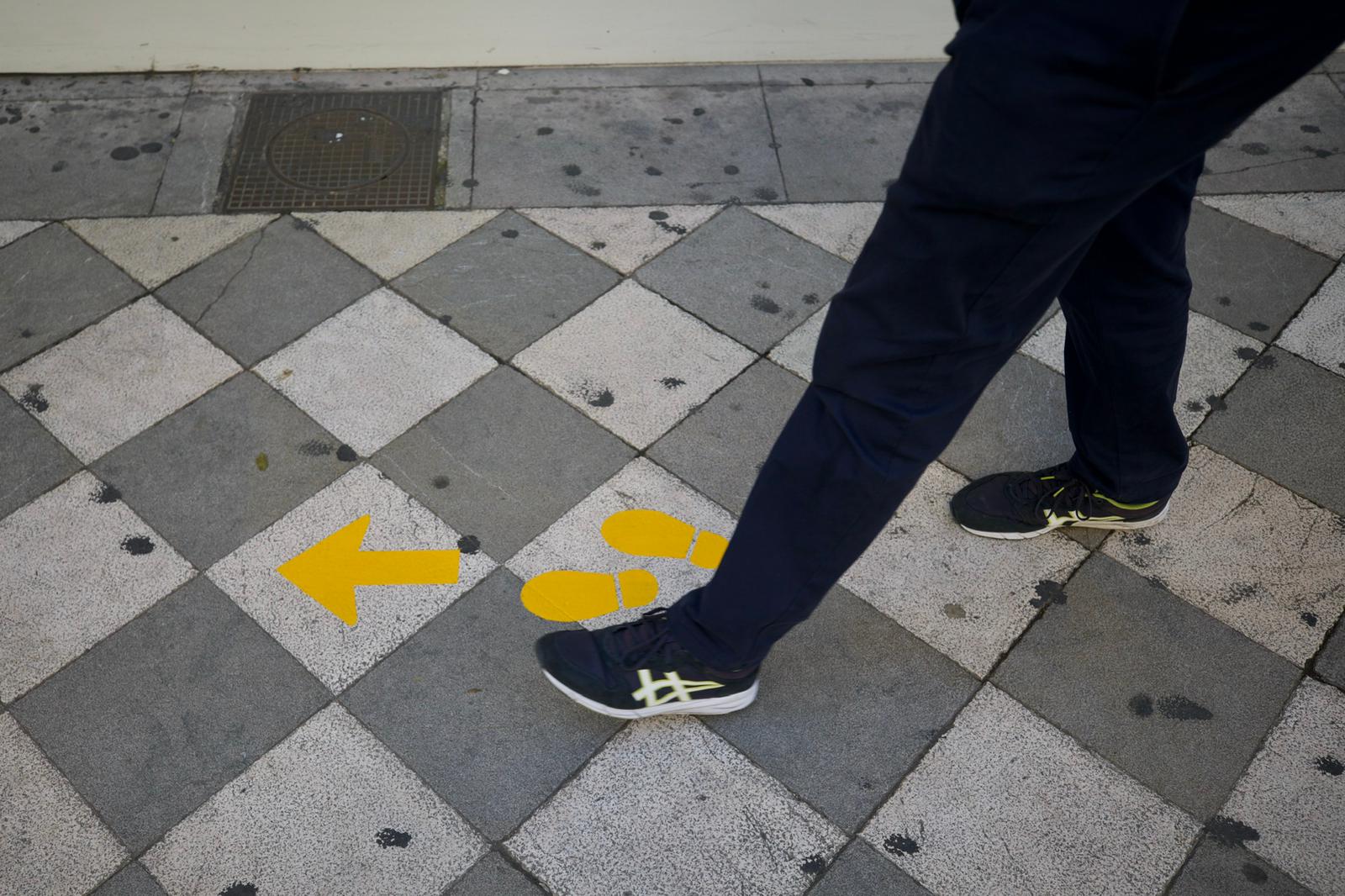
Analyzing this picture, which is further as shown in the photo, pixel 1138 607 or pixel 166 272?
pixel 166 272

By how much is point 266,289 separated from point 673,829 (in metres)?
1.88

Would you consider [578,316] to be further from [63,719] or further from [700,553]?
[63,719]

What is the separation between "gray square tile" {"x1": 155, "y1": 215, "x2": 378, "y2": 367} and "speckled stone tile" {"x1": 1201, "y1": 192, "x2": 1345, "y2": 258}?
2.60 metres

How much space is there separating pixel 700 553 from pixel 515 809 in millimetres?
693

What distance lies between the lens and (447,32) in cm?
381

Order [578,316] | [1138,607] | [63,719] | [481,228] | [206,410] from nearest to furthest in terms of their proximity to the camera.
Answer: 1. [63,719]
2. [1138,607]
3. [206,410]
4. [578,316]
5. [481,228]

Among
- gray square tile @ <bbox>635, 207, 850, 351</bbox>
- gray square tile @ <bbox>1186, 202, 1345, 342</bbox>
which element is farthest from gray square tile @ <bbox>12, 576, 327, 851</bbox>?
gray square tile @ <bbox>1186, 202, 1345, 342</bbox>

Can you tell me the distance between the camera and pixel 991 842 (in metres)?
2.01

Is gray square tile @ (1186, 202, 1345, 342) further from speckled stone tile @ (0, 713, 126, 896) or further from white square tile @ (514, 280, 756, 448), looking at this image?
speckled stone tile @ (0, 713, 126, 896)

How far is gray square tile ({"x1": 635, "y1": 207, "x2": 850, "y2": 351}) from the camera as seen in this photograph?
3.01 metres

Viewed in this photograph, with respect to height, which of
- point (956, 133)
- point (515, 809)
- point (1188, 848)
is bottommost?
point (1188, 848)

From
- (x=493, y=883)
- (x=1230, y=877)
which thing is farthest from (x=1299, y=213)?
(x=493, y=883)

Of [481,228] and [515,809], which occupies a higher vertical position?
[481,228]

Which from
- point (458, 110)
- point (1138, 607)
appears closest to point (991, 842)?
point (1138, 607)
